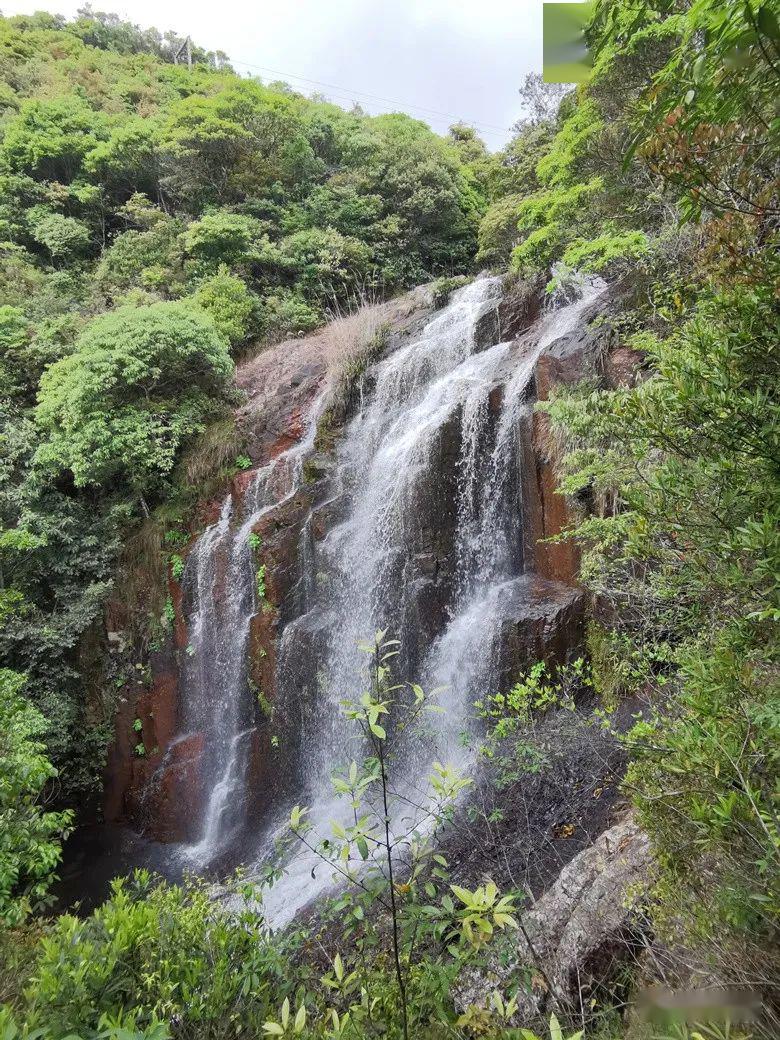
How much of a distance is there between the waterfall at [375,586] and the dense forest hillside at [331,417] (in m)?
0.66

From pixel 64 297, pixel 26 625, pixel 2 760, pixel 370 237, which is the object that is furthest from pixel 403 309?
pixel 2 760

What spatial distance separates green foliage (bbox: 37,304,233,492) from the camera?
9.68m

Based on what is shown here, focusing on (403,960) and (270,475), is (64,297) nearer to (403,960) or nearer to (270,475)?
(270,475)

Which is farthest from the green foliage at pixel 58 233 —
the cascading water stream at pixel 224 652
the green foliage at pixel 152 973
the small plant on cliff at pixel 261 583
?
the green foliage at pixel 152 973

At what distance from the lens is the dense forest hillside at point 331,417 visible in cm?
180

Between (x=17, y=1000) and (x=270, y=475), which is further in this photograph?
(x=270, y=475)

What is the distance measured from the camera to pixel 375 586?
847 cm

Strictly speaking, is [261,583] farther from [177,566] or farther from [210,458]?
[210,458]

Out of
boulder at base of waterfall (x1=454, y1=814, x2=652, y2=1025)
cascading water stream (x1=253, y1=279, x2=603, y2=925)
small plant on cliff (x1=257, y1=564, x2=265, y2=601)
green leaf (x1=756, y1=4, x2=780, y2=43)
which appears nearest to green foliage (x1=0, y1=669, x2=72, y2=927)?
cascading water stream (x1=253, y1=279, x2=603, y2=925)

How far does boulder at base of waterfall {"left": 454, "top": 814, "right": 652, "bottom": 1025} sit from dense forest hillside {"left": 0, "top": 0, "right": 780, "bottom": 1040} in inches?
3.1

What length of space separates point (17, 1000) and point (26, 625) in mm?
8754

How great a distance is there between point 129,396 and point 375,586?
246 inches

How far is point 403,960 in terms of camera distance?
1.93m

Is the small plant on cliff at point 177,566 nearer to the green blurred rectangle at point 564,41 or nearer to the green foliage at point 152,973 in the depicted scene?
the green foliage at point 152,973
